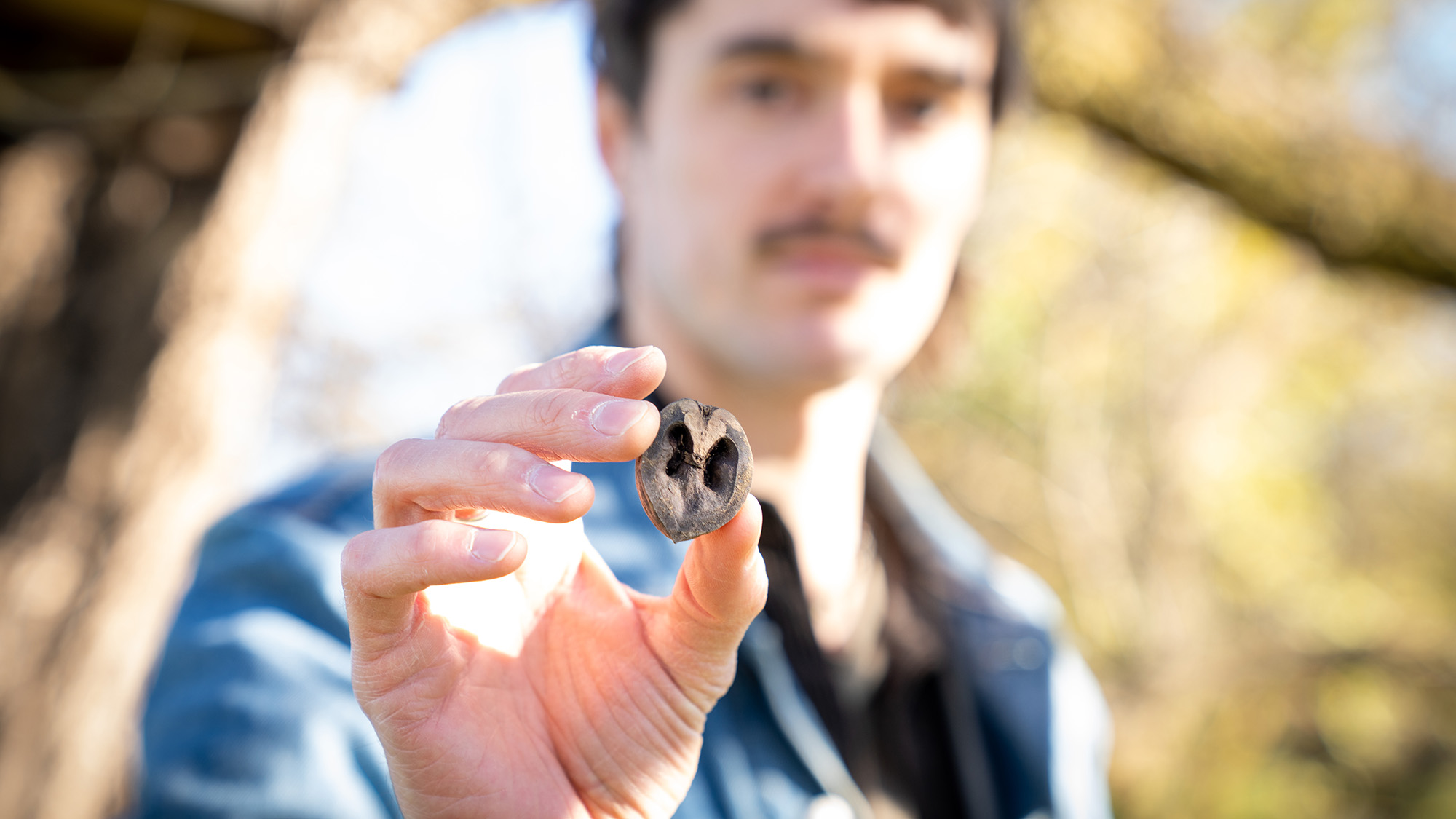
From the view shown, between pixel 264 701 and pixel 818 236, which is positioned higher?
pixel 818 236

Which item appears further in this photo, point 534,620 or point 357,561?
point 534,620

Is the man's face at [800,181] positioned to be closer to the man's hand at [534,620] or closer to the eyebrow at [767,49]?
the eyebrow at [767,49]

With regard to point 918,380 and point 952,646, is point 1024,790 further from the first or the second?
point 918,380

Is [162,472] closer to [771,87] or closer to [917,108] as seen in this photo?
[771,87]

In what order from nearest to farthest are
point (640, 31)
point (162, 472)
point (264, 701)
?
point (264, 701)
point (640, 31)
point (162, 472)

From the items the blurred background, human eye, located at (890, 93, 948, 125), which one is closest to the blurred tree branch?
the blurred background

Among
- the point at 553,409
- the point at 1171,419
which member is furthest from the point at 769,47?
the point at 1171,419

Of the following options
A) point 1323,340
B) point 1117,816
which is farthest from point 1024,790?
point 1323,340
